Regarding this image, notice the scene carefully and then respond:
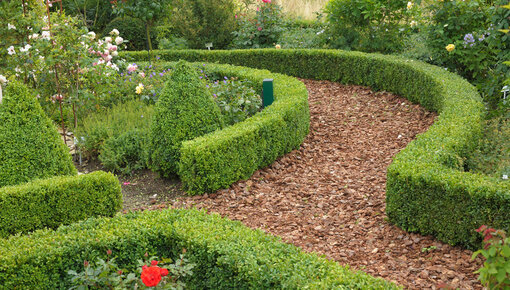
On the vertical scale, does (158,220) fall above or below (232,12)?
below

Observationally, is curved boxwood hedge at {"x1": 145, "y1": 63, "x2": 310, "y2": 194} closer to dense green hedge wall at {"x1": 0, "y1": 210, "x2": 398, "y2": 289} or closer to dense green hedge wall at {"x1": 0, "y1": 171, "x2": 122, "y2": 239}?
dense green hedge wall at {"x1": 0, "y1": 171, "x2": 122, "y2": 239}

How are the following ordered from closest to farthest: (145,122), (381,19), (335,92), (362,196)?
(362,196), (145,122), (335,92), (381,19)

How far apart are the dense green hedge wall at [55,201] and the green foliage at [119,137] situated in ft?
3.92

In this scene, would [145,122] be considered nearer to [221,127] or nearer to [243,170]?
[221,127]

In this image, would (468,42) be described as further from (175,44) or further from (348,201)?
(175,44)

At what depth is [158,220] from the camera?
13.4ft

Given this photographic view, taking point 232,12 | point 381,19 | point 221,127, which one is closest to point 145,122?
point 221,127

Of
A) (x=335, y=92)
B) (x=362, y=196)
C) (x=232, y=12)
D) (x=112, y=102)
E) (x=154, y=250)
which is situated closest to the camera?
(x=154, y=250)

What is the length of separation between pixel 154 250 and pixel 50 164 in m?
1.70


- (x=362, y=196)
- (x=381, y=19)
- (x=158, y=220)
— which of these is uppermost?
(x=381, y=19)

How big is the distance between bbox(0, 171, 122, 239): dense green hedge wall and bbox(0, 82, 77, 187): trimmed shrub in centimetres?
22

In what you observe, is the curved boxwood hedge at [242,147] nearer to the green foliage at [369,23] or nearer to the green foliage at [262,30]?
the green foliage at [369,23]

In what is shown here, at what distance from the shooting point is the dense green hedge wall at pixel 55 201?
4.46 metres

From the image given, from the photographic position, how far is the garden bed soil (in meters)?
4.10
